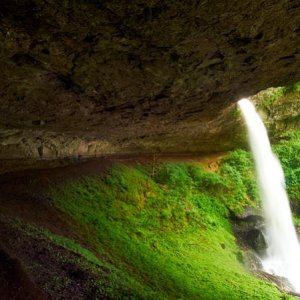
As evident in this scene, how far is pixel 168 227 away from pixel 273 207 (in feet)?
18.9

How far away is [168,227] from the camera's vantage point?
11.7 m

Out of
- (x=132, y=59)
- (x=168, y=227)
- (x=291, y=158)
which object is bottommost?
(x=168, y=227)

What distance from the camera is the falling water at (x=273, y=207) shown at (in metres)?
13.2

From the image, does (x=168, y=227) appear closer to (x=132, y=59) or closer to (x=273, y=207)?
(x=273, y=207)

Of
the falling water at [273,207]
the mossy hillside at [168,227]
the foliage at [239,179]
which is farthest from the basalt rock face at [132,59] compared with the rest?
the falling water at [273,207]

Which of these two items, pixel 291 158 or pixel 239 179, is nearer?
pixel 239 179

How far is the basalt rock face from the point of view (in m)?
3.86

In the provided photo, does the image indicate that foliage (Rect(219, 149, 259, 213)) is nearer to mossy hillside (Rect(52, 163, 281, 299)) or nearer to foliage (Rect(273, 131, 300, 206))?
mossy hillside (Rect(52, 163, 281, 299))

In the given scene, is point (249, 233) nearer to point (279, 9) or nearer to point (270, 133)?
point (270, 133)

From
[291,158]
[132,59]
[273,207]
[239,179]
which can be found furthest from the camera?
[291,158]

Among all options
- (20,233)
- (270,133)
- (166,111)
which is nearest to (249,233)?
(270,133)

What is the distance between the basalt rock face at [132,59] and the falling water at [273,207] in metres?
7.42

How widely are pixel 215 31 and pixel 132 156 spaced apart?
1070 centimetres

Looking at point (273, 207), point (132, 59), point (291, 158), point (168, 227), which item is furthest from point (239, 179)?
point (132, 59)
